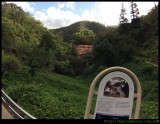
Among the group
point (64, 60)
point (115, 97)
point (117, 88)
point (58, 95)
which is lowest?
point (58, 95)

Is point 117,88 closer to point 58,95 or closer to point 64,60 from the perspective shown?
point 58,95

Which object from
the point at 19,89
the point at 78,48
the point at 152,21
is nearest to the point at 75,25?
the point at 78,48

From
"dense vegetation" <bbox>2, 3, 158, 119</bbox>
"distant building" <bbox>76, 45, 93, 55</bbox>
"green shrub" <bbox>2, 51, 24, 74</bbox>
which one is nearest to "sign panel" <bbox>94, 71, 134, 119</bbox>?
"dense vegetation" <bbox>2, 3, 158, 119</bbox>

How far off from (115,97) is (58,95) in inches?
544

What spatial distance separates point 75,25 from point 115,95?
103 ft

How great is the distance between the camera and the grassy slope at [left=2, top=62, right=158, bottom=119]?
51.0 feet

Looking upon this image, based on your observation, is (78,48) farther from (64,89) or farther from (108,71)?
(108,71)

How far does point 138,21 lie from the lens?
32.2 m

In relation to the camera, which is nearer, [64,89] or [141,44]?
[64,89]

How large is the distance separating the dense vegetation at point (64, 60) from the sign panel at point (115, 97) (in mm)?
8653

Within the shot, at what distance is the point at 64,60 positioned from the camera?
28047 millimetres

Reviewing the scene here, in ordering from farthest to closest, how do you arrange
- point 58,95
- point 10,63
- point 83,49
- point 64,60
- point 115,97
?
point 83,49 < point 64,60 < point 58,95 < point 10,63 < point 115,97

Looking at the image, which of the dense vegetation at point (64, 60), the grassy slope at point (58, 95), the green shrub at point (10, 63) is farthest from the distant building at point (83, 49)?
the green shrub at point (10, 63)

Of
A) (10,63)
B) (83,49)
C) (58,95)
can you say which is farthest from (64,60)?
(10,63)
